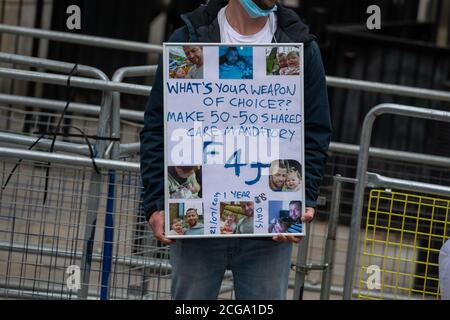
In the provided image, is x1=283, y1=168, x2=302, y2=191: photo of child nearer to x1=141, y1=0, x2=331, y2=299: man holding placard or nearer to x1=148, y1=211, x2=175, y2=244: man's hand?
x1=141, y1=0, x2=331, y2=299: man holding placard

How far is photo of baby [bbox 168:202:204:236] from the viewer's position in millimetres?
4504

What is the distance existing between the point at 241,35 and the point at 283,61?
207 millimetres

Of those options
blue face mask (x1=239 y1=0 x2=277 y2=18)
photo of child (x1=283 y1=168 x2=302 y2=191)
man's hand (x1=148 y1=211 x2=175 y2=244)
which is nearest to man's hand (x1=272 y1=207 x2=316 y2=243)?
photo of child (x1=283 y1=168 x2=302 y2=191)

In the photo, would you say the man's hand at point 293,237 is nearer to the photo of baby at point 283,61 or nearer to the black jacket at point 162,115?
the black jacket at point 162,115

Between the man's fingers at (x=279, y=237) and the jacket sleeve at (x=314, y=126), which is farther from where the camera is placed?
the jacket sleeve at (x=314, y=126)

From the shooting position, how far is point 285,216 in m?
4.57

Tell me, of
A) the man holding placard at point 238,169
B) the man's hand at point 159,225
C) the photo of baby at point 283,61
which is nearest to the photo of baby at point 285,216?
the man holding placard at point 238,169

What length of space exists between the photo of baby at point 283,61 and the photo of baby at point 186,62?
275 mm

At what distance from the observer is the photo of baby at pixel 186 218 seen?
450cm

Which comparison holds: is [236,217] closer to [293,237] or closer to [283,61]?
[293,237]

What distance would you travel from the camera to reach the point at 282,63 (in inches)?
181
